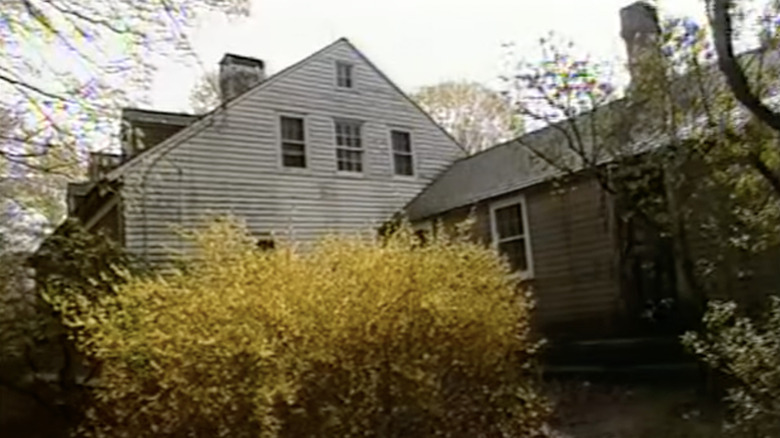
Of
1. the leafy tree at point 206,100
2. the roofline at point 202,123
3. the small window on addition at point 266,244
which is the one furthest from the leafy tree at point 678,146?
the leafy tree at point 206,100

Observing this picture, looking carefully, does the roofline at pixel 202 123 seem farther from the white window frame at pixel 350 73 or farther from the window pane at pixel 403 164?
the window pane at pixel 403 164

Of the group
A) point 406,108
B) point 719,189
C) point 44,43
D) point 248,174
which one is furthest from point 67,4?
point 406,108

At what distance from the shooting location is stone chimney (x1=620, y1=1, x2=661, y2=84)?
9953 mm

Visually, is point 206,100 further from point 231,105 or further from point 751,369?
point 751,369

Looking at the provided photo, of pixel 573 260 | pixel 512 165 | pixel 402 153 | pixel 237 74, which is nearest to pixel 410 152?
pixel 402 153

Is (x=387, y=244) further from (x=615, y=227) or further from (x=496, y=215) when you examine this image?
(x=496, y=215)

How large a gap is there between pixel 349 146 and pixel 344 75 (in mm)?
1799

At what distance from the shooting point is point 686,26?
9.46 meters

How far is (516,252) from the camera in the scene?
15086 millimetres

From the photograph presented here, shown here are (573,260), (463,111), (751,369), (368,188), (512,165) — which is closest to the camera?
(751,369)

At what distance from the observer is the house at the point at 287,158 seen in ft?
51.4

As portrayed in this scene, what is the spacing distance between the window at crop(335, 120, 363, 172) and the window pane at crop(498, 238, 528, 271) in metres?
4.86

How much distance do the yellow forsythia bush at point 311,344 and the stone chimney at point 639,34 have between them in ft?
12.4

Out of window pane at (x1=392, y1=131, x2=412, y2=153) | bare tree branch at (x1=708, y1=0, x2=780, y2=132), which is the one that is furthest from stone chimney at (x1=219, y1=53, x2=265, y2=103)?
bare tree branch at (x1=708, y1=0, x2=780, y2=132)
